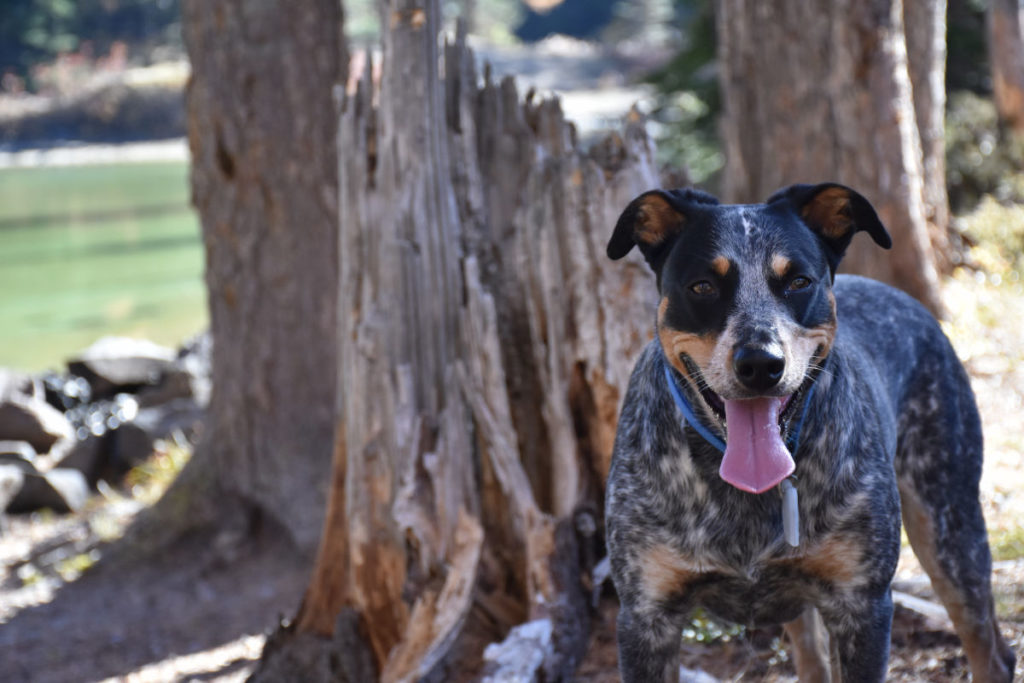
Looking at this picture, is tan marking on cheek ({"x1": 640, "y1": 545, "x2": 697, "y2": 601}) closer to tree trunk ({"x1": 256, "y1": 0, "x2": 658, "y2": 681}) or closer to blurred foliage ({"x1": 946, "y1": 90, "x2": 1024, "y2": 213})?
tree trunk ({"x1": 256, "y1": 0, "x2": 658, "y2": 681})

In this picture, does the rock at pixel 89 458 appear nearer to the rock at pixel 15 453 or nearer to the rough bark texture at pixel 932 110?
the rock at pixel 15 453

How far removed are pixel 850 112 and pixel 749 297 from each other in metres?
5.94

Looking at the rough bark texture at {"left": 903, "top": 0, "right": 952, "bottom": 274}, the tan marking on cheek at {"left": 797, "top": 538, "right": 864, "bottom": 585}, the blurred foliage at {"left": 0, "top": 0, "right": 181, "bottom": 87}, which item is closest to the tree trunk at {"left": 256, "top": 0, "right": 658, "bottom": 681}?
the tan marking on cheek at {"left": 797, "top": 538, "right": 864, "bottom": 585}

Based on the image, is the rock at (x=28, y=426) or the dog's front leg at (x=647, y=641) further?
the rock at (x=28, y=426)

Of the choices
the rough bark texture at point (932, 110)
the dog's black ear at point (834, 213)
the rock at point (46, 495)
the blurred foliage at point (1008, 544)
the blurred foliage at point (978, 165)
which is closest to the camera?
the dog's black ear at point (834, 213)

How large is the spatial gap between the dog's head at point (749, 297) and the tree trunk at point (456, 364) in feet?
5.24

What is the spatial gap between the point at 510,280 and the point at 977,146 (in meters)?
10.3

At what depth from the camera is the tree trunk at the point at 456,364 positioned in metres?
4.82

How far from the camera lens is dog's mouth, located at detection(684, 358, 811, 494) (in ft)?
9.43

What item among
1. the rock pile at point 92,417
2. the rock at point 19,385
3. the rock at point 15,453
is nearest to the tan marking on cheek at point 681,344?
the rock pile at point 92,417

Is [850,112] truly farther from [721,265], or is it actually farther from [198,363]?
[198,363]

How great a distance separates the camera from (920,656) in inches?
170

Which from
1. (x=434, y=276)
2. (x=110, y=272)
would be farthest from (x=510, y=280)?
(x=110, y=272)

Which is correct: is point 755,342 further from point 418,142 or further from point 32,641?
point 32,641
